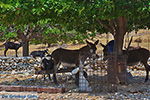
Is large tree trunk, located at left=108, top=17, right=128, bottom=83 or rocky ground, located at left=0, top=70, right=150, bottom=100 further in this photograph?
large tree trunk, located at left=108, top=17, right=128, bottom=83

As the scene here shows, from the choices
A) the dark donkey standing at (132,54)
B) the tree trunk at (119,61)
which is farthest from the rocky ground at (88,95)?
the dark donkey standing at (132,54)


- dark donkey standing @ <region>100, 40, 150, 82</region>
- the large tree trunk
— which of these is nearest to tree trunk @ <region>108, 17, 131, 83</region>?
the large tree trunk

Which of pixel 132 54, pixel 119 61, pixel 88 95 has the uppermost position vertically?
pixel 132 54

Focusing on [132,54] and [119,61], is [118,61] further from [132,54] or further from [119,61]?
[132,54]

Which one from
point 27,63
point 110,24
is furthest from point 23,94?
point 27,63

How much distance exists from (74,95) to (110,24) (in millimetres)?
3510

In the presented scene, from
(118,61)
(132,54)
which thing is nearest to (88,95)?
(118,61)

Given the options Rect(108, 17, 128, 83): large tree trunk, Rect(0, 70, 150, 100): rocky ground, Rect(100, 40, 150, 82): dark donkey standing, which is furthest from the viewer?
Rect(100, 40, 150, 82): dark donkey standing

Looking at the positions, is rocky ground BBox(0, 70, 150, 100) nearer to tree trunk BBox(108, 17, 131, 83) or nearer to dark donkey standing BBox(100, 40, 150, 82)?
tree trunk BBox(108, 17, 131, 83)

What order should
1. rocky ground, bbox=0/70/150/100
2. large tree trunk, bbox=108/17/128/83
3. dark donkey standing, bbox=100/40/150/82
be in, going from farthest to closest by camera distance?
dark donkey standing, bbox=100/40/150/82
large tree trunk, bbox=108/17/128/83
rocky ground, bbox=0/70/150/100

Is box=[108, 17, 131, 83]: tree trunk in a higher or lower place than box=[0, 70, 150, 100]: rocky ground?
higher

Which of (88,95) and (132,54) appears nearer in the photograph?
(88,95)

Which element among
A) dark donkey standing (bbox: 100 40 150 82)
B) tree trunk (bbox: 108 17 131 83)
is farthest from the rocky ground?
dark donkey standing (bbox: 100 40 150 82)

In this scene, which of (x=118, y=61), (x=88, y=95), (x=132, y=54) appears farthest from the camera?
(x=132, y=54)
